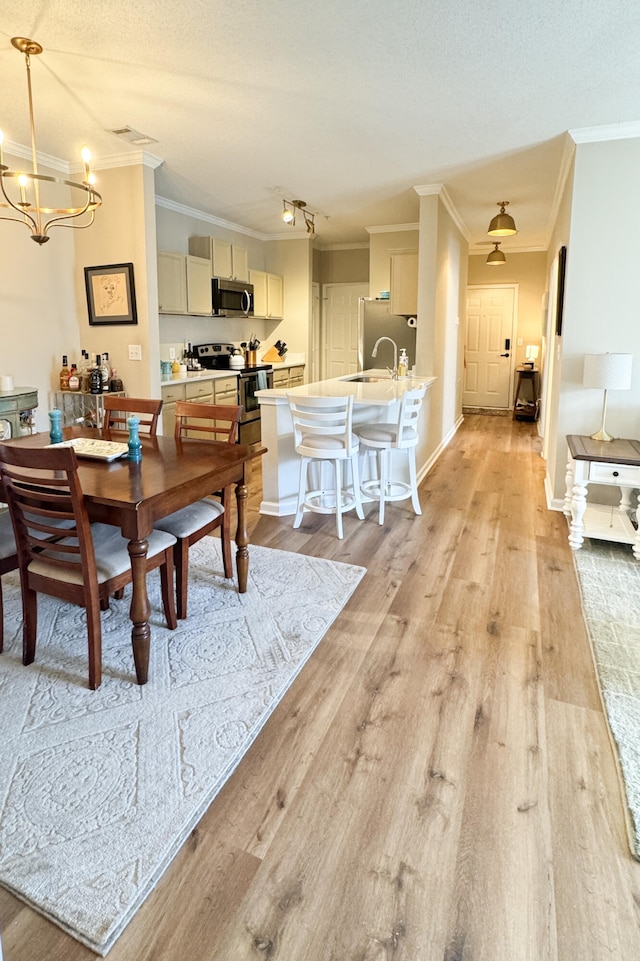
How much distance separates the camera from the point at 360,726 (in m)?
1.95

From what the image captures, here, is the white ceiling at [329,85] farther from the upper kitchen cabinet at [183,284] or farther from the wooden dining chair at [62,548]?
the wooden dining chair at [62,548]

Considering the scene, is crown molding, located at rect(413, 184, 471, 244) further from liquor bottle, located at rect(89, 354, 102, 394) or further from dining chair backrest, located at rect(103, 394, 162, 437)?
dining chair backrest, located at rect(103, 394, 162, 437)

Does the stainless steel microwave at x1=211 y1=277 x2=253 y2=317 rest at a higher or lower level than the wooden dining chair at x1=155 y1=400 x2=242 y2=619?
higher

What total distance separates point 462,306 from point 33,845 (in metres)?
7.56

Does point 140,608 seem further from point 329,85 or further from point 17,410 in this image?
point 329,85

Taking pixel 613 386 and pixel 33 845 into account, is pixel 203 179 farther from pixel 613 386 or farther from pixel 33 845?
pixel 33 845

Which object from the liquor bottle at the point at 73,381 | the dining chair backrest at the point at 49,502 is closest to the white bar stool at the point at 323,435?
the dining chair backrest at the point at 49,502

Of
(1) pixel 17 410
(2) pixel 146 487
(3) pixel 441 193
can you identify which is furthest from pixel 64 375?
(3) pixel 441 193

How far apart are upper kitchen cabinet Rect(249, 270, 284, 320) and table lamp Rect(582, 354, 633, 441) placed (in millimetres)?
4498

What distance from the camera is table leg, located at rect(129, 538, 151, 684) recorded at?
6.71ft

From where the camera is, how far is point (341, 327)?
813 cm

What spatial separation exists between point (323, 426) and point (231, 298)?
3319 millimetres

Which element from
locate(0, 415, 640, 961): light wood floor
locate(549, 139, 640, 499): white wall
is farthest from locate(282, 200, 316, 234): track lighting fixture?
locate(0, 415, 640, 961): light wood floor

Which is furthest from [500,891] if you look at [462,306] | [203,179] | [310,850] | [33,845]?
[462,306]
